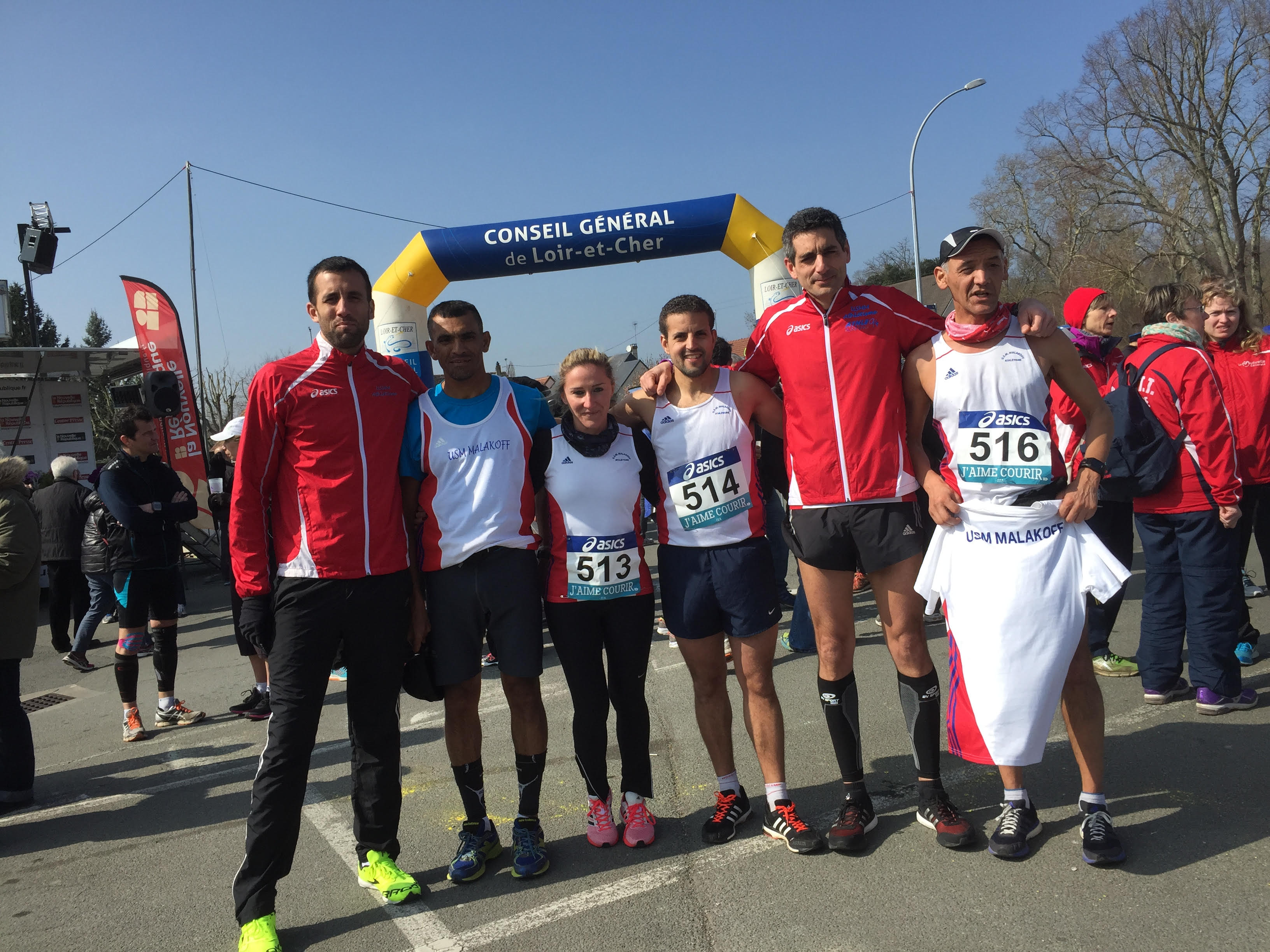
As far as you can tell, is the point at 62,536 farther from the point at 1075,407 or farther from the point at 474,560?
the point at 1075,407

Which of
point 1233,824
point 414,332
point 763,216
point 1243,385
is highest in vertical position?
point 763,216

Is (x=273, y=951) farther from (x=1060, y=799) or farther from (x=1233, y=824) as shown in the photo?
(x=1233, y=824)

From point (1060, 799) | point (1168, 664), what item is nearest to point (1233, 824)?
point (1060, 799)

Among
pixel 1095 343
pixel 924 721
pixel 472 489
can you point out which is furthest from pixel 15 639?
pixel 1095 343

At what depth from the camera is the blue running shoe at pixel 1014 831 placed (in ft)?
10.2

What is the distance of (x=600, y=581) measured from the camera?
3414 millimetres

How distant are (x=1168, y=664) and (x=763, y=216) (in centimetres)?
633

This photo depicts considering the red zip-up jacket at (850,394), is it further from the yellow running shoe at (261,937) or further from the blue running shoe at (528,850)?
the yellow running shoe at (261,937)

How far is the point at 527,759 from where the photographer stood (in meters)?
3.47

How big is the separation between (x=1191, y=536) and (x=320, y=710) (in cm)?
427

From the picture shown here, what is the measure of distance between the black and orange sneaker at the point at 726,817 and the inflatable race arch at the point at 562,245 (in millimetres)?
6733

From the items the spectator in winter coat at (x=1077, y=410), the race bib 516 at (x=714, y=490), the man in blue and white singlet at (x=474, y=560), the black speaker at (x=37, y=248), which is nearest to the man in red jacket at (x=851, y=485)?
the race bib 516 at (x=714, y=490)

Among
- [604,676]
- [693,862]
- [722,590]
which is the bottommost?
[693,862]

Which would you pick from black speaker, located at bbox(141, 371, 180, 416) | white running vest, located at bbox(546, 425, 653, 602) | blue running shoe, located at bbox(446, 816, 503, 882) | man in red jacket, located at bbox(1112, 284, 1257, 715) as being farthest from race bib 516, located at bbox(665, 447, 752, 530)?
black speaker, located at bbox(141, 371, 180, 416)
